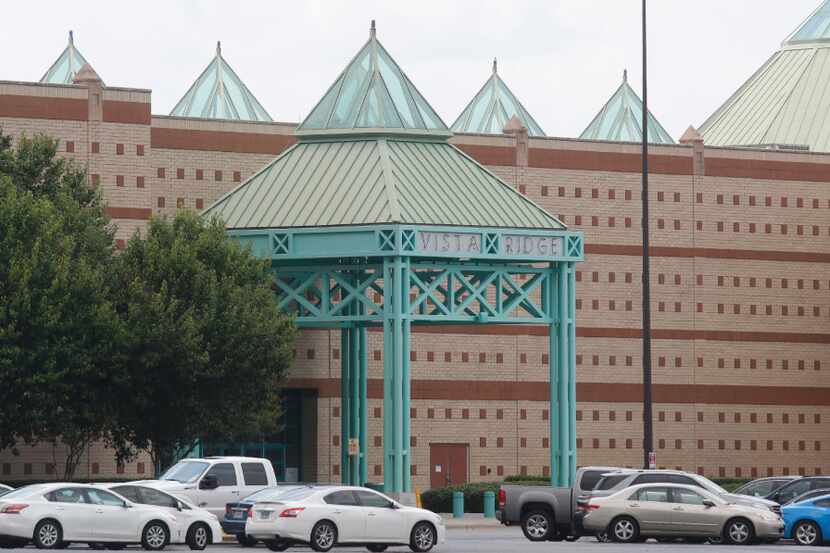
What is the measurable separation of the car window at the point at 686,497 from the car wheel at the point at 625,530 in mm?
1018

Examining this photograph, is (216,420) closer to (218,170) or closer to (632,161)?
(218,170)

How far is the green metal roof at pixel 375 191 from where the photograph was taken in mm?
56312

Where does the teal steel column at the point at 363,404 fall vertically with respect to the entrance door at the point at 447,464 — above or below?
above

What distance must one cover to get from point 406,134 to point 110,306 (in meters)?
12.3

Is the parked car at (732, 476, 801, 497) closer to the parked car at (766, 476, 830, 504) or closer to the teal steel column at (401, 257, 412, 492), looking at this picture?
the parked car at (766, 476, 830, 504)

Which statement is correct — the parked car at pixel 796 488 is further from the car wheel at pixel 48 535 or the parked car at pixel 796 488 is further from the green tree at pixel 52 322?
the car wheel at pixel 48 535

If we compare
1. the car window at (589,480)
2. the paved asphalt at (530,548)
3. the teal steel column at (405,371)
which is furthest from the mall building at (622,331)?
the paved asphalt at (530,548)

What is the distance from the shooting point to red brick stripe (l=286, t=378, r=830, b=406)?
6531cm

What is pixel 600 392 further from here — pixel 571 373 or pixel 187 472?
pixel 187 472

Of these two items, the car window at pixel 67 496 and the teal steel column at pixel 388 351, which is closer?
the car window at pixel 67 496

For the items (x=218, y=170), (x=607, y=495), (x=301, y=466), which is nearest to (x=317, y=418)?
(x=301, y=466)

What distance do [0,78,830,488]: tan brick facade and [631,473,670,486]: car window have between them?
71.3 ft

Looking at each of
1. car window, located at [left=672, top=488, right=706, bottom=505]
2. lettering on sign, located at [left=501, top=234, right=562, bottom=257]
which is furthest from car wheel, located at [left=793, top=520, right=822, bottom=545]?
lettering on sign, located at [left=501, top=234, right=562, bottom=257]

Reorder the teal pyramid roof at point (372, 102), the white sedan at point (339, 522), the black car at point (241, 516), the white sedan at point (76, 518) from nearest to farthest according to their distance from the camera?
the white sedan at point (76, 518) → the white sedan at point (339, 522) → the black car at point (241, 516) → the teal pyramid roof at point (372, 102)
